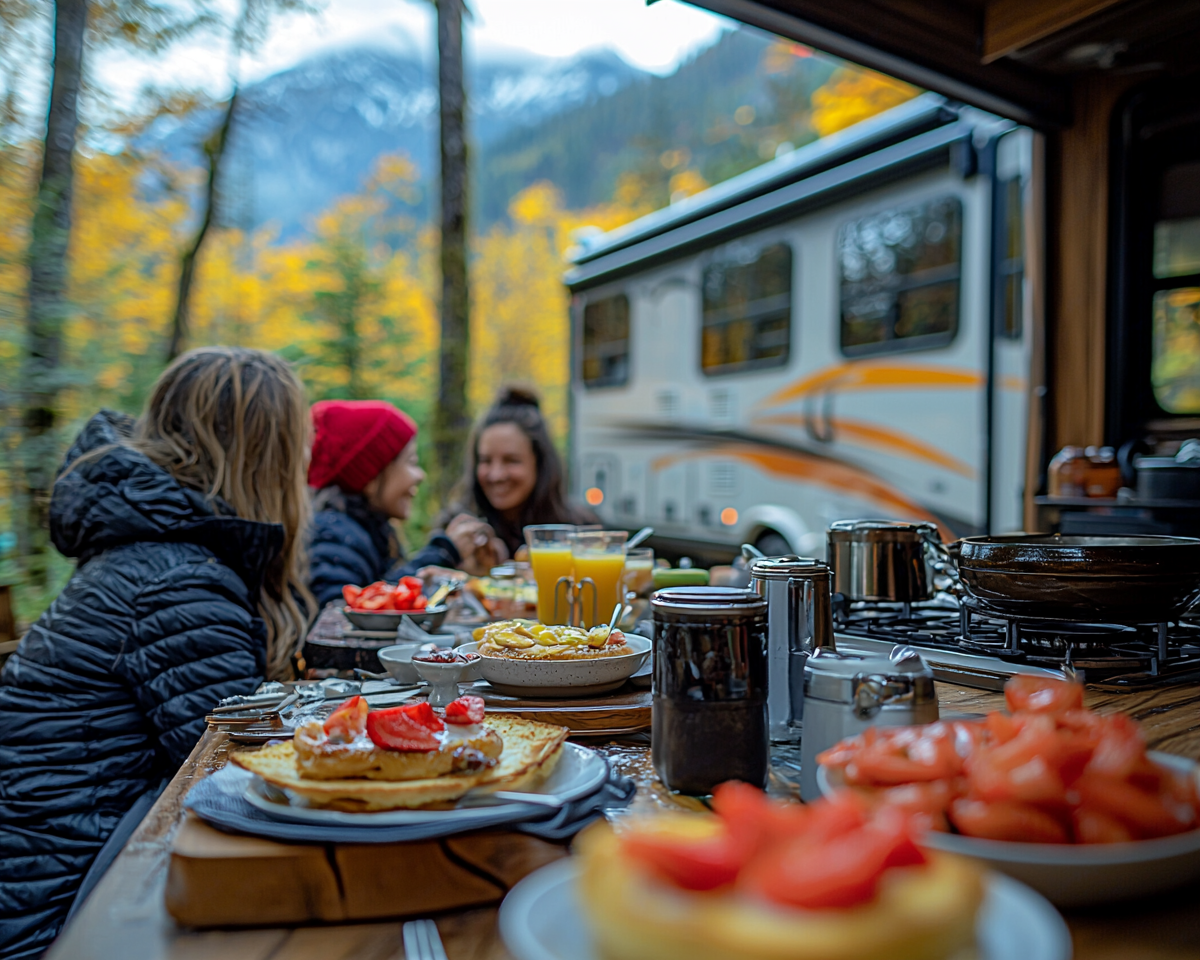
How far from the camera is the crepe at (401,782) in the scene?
95 cm

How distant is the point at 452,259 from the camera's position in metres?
7.70

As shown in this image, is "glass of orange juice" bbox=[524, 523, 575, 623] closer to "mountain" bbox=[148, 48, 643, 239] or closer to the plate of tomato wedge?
the plate of tomato wedge

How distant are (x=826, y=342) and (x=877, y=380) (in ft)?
1.76

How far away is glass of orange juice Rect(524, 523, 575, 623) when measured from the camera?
2.23m

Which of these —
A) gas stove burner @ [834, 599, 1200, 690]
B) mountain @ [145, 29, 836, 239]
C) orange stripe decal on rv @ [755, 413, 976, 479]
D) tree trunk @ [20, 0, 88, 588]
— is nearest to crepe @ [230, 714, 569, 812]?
gas stove burner @ [834, 599, 1200, 690]

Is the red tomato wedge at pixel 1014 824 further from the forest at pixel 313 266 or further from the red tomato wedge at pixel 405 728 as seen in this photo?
the forest at pixel 313 266

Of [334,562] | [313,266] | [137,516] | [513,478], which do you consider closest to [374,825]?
[137,516]

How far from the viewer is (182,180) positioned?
10.3m

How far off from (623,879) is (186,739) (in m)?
1.58

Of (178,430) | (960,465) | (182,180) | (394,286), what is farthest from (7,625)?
(394,286)

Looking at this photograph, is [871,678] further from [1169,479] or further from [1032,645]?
[1169,479]

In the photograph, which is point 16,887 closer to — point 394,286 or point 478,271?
point 394,286

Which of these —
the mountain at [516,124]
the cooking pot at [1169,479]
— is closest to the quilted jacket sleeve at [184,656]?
the cooking pot at [1169,479]

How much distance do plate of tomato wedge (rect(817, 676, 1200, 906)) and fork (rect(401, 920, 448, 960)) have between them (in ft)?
1.22
